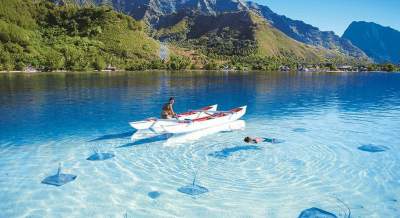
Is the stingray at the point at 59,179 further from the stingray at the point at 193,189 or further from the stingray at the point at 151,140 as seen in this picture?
the stingray at the point at 151,140

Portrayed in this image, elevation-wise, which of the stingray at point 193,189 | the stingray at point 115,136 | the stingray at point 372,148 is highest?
the stingray at point 115,136

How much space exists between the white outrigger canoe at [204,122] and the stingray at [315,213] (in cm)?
1395

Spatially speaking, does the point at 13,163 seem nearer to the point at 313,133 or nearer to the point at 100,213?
the point at 100,213

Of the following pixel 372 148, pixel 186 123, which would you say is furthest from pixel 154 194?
pixel 372 148

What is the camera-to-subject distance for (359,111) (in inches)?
1882

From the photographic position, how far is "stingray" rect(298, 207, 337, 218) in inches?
602

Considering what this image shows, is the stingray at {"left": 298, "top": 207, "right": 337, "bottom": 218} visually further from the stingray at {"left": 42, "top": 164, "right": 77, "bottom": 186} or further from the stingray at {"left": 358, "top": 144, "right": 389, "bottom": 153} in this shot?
the stingray at {"left": 358, "top": 144, "right": 389, "bottom": 153}

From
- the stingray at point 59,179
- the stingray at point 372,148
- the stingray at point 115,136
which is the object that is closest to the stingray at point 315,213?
the stingray at point 59,179

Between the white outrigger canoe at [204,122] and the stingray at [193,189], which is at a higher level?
the white outrigger canoe at [204,122]

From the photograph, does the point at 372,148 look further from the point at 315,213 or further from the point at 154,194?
the point at 154,194

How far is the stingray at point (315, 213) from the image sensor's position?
1528 cm

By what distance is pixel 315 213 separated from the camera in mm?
15594

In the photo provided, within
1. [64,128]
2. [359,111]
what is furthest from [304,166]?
[359,111]

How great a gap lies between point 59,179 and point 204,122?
→ 45.2 feet
